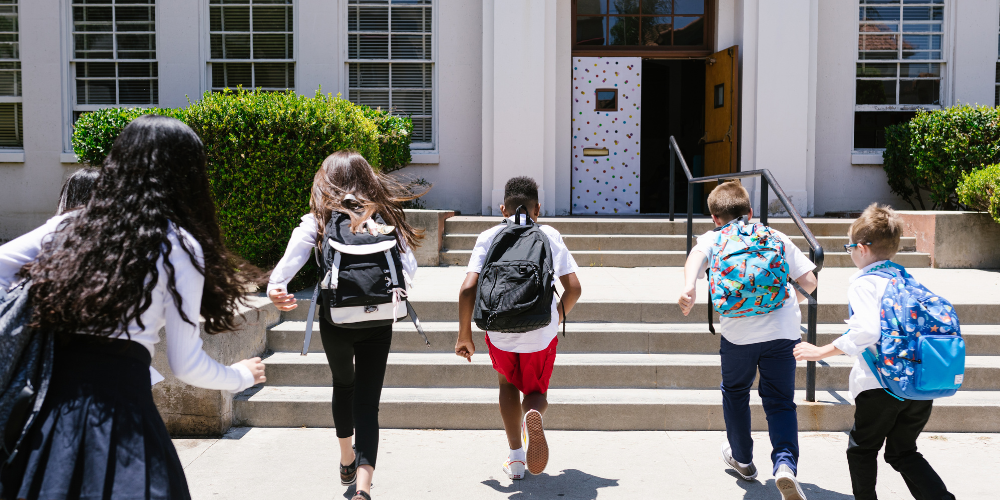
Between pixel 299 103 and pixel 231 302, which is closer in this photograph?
pixel 231 302

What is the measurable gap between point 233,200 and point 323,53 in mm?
4342

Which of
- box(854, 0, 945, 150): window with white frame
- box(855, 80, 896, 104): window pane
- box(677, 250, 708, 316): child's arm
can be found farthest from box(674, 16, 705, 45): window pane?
box(677, 250, 708, 316): child's arm

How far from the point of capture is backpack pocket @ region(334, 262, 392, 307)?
3219 millimetres

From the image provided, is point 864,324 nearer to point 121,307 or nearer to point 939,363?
point 939,363

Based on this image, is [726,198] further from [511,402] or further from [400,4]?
[400,4]

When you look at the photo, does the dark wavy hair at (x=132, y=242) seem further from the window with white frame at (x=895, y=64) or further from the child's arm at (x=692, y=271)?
the window with white frame at (x=895, y=64)

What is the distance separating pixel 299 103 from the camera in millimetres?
6598

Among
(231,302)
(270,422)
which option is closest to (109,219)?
(231,302)

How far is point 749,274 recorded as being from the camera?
136 inches

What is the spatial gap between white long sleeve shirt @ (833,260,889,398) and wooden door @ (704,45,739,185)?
299 inches

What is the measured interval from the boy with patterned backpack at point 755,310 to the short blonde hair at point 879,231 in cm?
45

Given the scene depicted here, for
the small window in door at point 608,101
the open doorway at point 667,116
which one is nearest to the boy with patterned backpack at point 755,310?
the small window in door at point 608,101

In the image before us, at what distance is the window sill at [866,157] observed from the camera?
1034cm

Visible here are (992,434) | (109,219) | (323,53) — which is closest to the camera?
(109,219)
